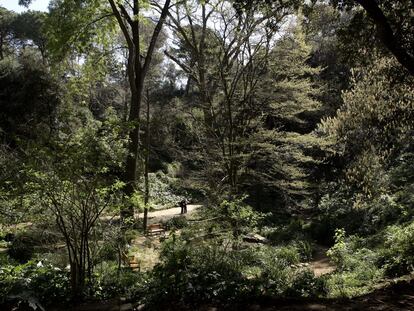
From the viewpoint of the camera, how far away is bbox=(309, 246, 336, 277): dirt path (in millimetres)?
10909

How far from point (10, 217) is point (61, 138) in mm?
1557

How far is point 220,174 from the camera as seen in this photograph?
56.4ft

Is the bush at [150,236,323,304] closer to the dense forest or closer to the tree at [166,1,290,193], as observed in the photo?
the dense forest

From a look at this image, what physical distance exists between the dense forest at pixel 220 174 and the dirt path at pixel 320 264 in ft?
0.31

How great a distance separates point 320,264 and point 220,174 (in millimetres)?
6348

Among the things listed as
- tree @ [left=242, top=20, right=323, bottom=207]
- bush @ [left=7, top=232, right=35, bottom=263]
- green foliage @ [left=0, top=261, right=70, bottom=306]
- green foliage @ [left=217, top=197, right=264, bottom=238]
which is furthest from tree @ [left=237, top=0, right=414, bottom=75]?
bush @ [left=7, top=232, right=35, bottom=263]

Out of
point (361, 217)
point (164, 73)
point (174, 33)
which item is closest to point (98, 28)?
point (174, 33)

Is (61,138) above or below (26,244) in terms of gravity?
above

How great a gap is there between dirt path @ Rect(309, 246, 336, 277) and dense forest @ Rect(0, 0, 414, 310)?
9 cm

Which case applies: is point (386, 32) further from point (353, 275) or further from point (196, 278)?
point (196, 278)

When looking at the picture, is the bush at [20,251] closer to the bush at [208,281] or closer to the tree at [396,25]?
the bush at [208,281]

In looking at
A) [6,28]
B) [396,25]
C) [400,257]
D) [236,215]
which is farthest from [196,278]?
[6,28]

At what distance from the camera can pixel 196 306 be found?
16.7 ft

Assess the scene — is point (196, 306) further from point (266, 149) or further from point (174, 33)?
point (174, 33)
